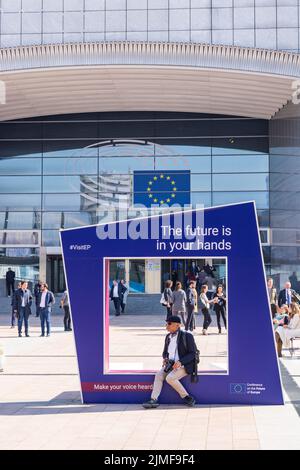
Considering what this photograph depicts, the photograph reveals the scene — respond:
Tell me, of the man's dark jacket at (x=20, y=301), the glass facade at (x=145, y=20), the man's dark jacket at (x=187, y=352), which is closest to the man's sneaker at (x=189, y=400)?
the man's dark jacket at (x=187, y=352)

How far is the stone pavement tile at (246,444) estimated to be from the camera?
7359 millimetres

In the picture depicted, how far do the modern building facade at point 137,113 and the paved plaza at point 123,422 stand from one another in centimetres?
1998

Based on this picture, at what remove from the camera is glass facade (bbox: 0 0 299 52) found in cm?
3120

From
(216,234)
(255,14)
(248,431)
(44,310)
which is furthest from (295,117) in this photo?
(248,431)

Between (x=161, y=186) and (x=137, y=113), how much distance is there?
Answer: 402 centimetres

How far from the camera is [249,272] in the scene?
9961mm

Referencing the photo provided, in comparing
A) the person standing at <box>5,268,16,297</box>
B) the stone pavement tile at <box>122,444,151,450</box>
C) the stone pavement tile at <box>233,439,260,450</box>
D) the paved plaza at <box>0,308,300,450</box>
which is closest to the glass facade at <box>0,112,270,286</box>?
the person standing at <box>5,268,16,297</box>

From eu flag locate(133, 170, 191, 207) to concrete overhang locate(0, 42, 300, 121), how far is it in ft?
11.0

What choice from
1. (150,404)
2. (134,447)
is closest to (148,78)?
(150,404)

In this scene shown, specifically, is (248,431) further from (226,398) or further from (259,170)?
(259,170)

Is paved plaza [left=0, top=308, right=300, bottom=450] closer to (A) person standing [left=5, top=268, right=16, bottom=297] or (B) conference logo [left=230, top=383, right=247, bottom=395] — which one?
(B) conference logo [left=230, top=383, right=247, bottom=395]

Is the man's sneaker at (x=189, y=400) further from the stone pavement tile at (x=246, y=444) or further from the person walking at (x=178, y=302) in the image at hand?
the person walking at (x=178, y=302)

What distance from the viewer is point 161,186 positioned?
36531mm

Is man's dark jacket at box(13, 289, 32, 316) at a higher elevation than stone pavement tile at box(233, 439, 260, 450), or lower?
higher
